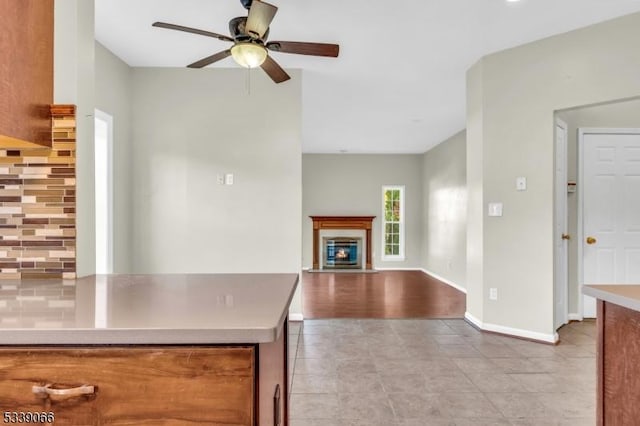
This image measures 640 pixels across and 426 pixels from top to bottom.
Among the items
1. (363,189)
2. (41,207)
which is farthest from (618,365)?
(363,189)

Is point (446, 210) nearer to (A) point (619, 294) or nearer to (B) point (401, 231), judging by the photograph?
(B) point (401, 231)

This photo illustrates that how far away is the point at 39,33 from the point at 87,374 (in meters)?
1.02

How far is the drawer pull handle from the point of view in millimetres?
763

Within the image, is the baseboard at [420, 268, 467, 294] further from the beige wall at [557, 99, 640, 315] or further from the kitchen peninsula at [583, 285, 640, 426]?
the kitchen peninsula at [583, 285, 640, 426]

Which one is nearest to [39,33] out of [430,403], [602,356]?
[602,356]

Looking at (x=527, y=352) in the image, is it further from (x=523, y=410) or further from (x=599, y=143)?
(x=599, y=143)

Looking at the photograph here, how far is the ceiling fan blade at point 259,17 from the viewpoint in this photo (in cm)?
204

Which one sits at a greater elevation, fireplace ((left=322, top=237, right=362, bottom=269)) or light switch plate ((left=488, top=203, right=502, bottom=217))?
light switch plate ((left=488, top=203, right=502, bottom=217))

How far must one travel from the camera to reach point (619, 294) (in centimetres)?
127

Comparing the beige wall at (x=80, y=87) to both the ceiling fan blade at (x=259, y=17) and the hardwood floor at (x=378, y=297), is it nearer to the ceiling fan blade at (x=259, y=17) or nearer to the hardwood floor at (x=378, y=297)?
the ceiling fan blade at (x=259, y=17)

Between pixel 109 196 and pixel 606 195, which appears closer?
pixel 109 196

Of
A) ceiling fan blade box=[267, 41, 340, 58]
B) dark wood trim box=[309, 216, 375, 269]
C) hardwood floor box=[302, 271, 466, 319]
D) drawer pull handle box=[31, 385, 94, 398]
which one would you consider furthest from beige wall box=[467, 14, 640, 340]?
dark wood trim box=[309, 216, 375, 269]

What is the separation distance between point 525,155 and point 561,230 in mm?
955

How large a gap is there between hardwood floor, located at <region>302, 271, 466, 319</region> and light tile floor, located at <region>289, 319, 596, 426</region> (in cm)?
66
